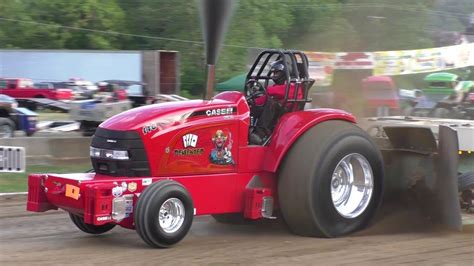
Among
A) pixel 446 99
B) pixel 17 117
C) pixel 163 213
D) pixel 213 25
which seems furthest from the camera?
pixel 17 117

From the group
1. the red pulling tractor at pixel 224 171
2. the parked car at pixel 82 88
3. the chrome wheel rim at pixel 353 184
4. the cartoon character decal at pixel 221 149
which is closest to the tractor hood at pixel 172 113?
the red pulling tractor at pixel 224 171

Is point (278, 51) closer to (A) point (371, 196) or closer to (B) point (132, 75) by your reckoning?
(A) point (371, 196)

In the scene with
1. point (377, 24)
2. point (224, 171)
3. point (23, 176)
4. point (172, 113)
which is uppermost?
point (377, 24)

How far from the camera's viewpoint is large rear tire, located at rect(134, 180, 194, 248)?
5.97 metres

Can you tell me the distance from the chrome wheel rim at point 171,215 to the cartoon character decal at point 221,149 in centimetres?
60

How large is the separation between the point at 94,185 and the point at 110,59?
24236 millimetres

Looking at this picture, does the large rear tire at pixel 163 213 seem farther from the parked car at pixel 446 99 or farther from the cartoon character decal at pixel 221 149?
the parked car at pixel 446 99

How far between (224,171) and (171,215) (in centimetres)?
73

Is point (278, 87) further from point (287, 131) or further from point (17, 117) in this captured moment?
point (17, 117)

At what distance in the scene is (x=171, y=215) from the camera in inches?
246

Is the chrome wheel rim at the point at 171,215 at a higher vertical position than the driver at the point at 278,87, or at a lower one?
lower

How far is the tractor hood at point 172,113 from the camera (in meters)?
6.33

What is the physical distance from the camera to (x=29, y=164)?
1306 centimetres

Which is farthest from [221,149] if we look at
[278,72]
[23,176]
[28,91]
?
[28,91]
